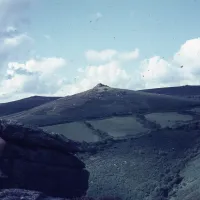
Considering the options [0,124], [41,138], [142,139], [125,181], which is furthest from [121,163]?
[0,124]

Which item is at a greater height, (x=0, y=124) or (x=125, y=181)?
(x=0, y=124)

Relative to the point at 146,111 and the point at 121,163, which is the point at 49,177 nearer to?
the point at 121,163

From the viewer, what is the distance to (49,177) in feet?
74.4

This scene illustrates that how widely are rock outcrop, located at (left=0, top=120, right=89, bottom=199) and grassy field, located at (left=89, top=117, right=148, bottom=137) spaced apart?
12810mm

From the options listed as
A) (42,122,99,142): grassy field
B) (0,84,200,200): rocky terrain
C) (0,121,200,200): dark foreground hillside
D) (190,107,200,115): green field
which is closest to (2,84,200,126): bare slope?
(0,84,200,200): rocky terrain

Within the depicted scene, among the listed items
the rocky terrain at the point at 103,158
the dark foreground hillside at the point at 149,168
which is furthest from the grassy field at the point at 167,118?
the dark foreground hillside at the point at 149,168

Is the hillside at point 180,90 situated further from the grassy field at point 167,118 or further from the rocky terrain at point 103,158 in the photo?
the rocky terrain at point 103,158

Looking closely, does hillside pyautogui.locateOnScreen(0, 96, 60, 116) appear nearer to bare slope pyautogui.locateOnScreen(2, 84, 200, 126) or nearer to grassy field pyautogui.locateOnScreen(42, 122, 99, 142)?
bare slope pyautogui.locateOnScreen(2, 84, 200, 126)

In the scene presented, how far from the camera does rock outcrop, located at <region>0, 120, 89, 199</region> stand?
22.2 metres

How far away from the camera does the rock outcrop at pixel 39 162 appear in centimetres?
2216

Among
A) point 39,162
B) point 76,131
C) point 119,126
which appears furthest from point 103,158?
point 119,126

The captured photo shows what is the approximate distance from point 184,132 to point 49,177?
1476 cm

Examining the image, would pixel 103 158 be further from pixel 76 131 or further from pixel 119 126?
pixel 119 126

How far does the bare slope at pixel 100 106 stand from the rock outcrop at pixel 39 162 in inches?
725
